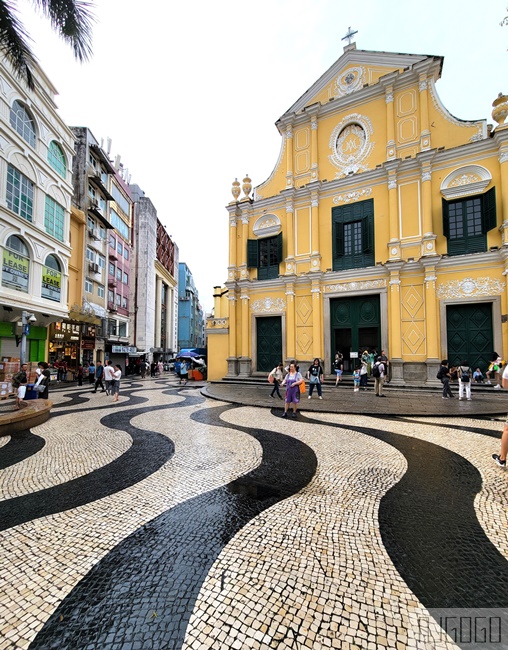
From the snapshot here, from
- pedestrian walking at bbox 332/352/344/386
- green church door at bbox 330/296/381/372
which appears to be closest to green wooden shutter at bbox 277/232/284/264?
green church door at bbox 330/296/381/372

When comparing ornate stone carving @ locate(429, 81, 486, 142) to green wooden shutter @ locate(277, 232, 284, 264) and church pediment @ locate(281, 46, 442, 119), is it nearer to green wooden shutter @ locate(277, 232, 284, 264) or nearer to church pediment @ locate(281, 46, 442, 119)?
church pediment @ locate(281, 46, 442, 119)

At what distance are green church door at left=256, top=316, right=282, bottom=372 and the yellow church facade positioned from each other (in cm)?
9

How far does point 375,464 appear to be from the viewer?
4.74 m

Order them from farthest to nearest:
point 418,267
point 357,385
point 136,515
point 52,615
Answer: point 418,267 → point 357,385 → point 136,515 → point 52,615

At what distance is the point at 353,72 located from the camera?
17203mm

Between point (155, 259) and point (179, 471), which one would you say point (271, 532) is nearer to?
point (179, 471)

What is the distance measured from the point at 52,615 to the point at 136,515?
1.25 m

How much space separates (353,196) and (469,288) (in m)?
7.44

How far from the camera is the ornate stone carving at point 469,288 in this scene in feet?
43.6

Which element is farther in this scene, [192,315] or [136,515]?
[192,315]

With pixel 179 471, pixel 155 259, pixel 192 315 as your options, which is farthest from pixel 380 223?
pixel 192 315

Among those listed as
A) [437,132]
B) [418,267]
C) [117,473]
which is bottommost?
[117,473]

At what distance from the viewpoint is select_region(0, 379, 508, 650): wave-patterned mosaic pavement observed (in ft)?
6.19

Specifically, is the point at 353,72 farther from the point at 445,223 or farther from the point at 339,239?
the point at 445,223
